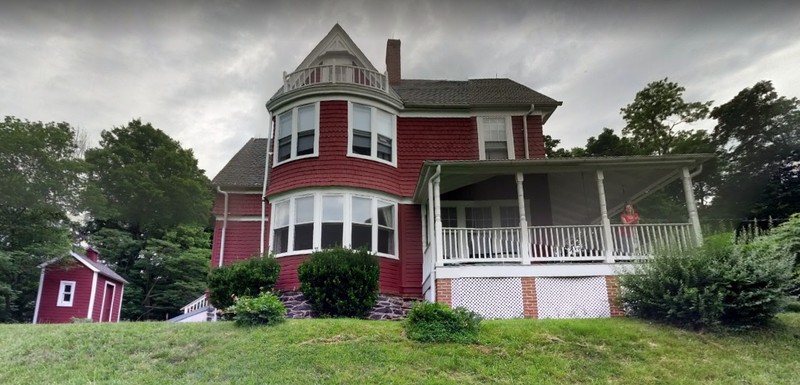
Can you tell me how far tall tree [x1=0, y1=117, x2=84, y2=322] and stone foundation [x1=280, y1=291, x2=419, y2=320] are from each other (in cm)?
1309

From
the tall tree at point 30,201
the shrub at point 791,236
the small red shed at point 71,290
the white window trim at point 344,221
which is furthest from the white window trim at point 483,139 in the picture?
the small red shed at point 71,290

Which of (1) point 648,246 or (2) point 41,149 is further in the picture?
(2) point 41,149

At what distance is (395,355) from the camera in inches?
282

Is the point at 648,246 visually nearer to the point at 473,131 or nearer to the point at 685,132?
the point at 473,131

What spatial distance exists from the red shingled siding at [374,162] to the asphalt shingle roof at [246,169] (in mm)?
1363

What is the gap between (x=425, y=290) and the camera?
40.8ft

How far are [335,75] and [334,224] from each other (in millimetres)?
4331

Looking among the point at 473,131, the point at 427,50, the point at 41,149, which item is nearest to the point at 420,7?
the point at 473,131

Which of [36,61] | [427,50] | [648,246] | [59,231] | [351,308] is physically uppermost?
[427,50]

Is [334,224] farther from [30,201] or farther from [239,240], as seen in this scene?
[30,201]

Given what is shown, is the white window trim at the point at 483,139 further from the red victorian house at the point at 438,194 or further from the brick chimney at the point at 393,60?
the brick chimney at the point at 393,60

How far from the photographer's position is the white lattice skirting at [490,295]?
10352 millimetres

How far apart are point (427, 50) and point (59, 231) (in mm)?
16108

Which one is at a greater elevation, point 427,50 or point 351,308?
point 427,50
